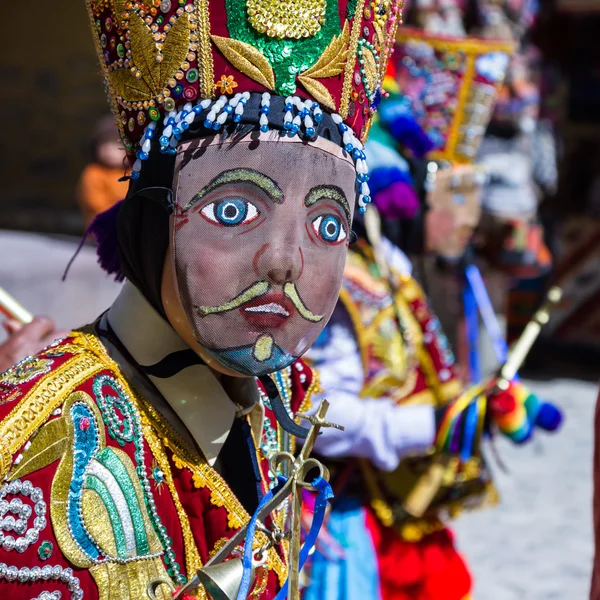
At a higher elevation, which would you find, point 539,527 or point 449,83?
point 449,83

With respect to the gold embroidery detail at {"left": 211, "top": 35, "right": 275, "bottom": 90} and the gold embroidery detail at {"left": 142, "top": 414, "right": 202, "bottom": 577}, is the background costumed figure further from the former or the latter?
the gold embroidery detail at {"left": 211, "top": 35, "right": 275, "bottom": 90}

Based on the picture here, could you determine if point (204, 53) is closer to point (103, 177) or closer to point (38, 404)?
point (38, 404)

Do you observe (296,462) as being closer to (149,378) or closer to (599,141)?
(149,378)

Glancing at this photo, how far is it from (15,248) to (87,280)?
551 millimetres

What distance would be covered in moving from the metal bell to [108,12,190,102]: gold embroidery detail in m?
0.59

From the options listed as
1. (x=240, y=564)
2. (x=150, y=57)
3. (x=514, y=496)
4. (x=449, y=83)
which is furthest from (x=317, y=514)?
(x=514, y=496)

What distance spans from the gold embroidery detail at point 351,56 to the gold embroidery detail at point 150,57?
0.21 metres

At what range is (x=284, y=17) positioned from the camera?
1267 mm

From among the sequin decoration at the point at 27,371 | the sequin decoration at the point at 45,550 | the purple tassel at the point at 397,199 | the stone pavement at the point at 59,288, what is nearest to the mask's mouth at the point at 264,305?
the sequin decoration at the point at 27,371

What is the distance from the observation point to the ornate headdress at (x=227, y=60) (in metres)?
1.27

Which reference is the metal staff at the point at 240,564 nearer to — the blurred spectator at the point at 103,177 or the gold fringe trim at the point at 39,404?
the gold fringe trim at the point at 39,404

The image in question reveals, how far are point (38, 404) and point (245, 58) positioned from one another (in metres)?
0.49

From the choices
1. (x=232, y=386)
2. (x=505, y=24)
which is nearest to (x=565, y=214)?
(x=505, y=24)

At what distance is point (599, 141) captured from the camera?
718 centimetres
